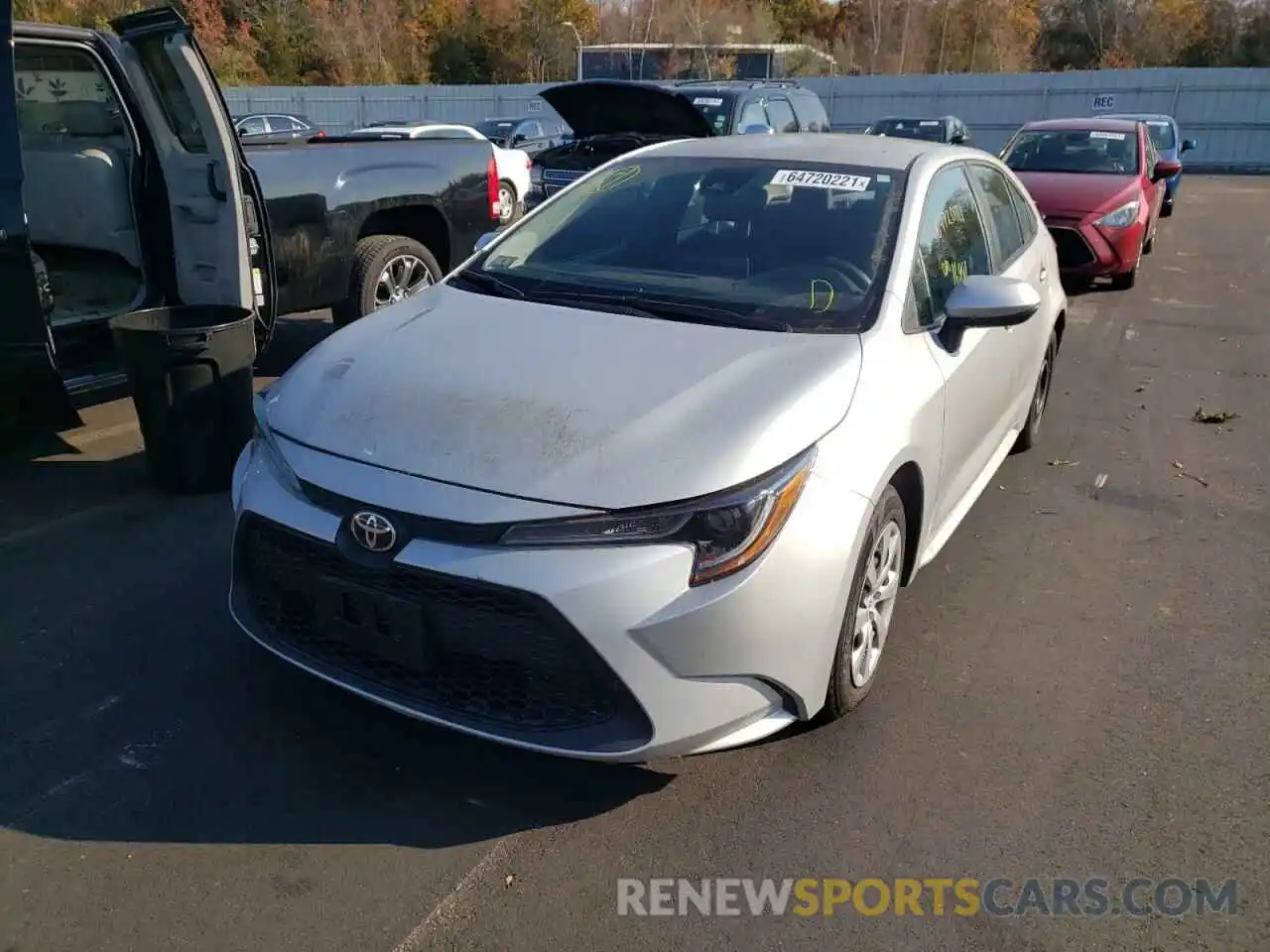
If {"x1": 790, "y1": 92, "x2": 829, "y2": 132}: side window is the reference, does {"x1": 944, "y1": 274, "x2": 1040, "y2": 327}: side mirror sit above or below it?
below

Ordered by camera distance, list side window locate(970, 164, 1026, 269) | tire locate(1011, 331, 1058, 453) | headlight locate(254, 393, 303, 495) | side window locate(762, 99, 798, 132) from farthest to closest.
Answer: side window locate(762, 99, 798, 132) → tire locate(1011, 331, 1058, 453) → side window locate(970, 164, 1026, 269) → headlight locate(254, 393, 303, 495)

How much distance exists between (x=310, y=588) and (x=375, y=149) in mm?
4470

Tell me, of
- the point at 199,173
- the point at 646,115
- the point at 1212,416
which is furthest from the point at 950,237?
the point at 646,115

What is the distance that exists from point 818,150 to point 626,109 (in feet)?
18.4

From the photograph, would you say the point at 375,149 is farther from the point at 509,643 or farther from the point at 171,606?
the point at 509,643

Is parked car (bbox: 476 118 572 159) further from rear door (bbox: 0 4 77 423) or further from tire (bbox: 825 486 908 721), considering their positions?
tire (bbox: 825 486 908 721)

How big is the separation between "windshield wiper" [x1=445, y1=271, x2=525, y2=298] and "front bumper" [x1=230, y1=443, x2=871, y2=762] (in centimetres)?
116

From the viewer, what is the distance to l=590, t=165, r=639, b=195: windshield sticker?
4301mm

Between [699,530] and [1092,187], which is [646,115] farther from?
[699,530]

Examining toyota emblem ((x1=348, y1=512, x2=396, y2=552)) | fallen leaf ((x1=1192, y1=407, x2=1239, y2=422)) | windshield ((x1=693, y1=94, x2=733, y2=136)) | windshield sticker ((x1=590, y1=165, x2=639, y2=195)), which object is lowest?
fallen leaf ((x1=1192, y1=407, x2=1239, y2=422))

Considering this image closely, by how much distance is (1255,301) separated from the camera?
10.0 m

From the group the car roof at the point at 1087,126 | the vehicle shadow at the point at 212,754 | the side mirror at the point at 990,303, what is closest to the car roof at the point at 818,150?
the side mirror at the point at 990,303

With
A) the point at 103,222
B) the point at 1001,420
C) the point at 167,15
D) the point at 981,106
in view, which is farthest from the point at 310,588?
the point at 981,106

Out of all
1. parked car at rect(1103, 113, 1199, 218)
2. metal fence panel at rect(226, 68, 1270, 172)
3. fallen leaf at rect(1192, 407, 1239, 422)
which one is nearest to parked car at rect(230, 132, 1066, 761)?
fallen leaf at rect(1192, 407, 1239, 422)
